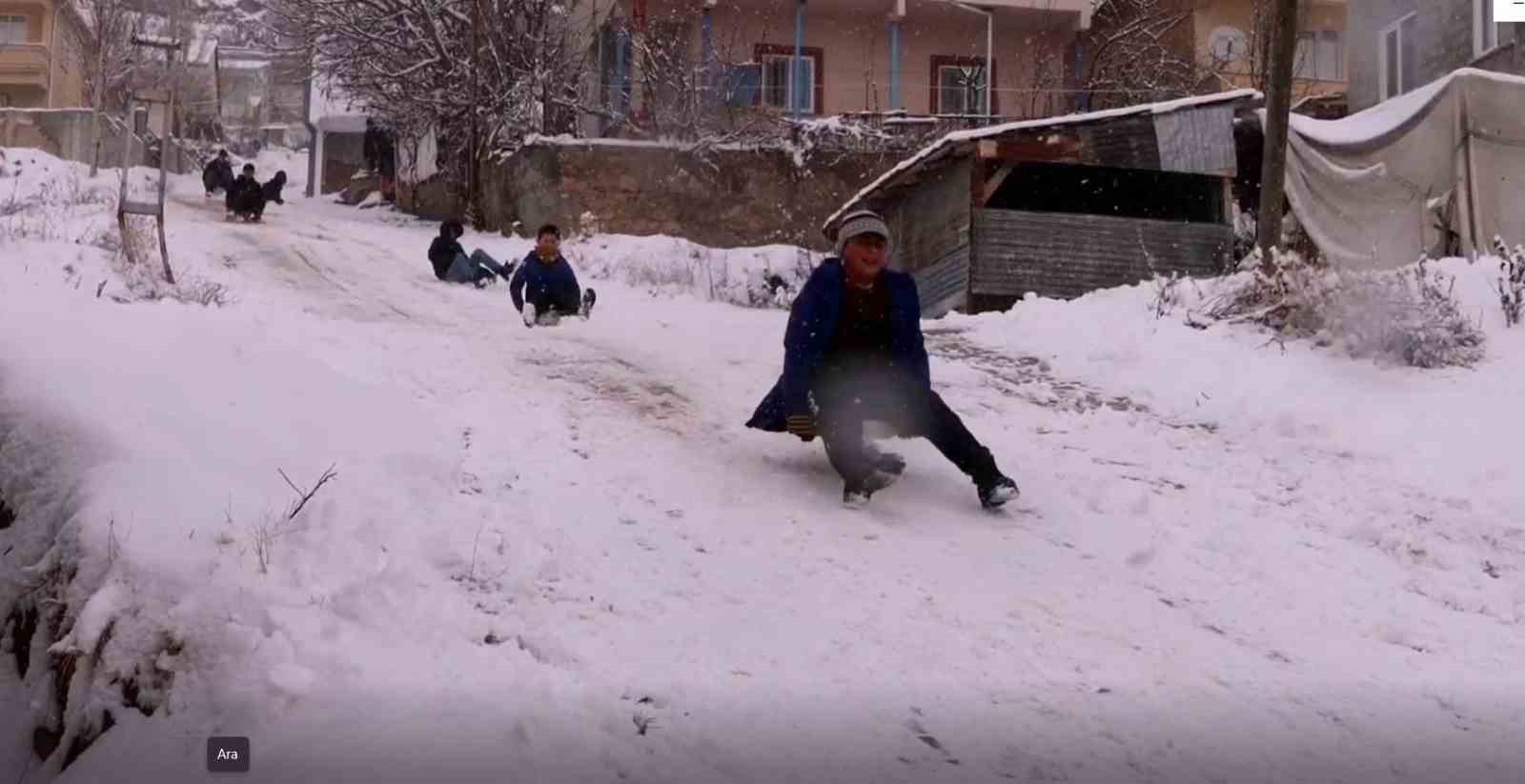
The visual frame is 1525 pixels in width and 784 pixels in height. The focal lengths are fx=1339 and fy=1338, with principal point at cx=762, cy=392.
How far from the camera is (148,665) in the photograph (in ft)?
10.8

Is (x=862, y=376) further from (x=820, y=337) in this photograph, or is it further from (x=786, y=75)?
(x=786, y=75)

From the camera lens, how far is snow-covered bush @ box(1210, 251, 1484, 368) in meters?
8.18

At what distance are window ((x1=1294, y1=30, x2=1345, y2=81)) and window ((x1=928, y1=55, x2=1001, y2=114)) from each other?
6.81 metres

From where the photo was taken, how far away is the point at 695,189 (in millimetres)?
21812

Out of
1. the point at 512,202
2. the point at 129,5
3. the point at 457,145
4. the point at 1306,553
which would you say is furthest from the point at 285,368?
the point at 129,5

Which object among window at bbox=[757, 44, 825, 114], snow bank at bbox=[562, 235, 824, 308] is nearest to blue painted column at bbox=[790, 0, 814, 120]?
window at bbox=[757, 44, 825, 114]

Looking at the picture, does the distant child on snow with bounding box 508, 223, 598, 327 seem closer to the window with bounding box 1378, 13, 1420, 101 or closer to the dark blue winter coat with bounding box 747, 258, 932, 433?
the dark blue winter coat with bounding box 747, 258, 932, 433

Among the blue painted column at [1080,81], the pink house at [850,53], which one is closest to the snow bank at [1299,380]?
the pink house at [850,53]

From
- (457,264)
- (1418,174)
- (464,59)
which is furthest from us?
(464,59)

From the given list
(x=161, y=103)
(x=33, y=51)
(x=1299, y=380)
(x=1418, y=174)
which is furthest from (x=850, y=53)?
(x=33, y=51)

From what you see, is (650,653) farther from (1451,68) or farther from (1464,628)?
(1451,68)

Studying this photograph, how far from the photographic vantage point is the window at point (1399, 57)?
781 inches

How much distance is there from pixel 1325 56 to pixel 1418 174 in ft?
48.1

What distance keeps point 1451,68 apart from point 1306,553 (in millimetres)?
15740
